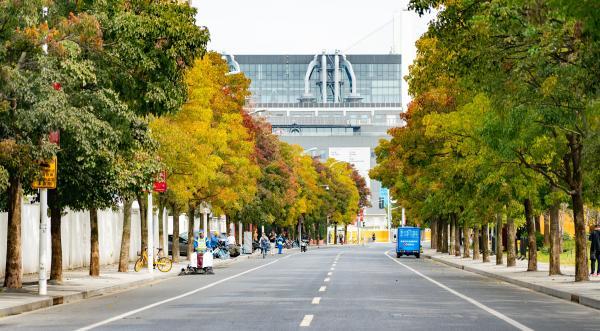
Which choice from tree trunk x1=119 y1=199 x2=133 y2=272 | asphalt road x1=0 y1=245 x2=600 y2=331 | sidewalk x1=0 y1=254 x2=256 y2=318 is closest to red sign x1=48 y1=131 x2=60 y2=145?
sidewalk x1=0 y1=254 x2=256 y2=318

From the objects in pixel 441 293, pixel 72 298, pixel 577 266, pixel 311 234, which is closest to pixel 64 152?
pixel 72 298

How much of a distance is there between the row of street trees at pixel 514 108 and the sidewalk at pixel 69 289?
1024 centimetres

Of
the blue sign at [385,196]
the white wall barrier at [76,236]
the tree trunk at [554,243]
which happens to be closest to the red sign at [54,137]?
the white wall barrier at [76,236]

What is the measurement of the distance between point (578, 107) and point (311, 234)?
124m

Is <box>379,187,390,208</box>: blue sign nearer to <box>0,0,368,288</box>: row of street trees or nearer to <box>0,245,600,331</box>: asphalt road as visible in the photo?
<box>0,245,600,331</box>: asphalt road

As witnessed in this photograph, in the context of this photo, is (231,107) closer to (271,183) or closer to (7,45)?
(271,183)

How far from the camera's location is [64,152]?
86.0 feet

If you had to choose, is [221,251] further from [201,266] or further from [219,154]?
[201,266]

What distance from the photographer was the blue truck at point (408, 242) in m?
74.5

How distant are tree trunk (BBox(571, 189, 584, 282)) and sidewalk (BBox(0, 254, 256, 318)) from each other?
13255mm

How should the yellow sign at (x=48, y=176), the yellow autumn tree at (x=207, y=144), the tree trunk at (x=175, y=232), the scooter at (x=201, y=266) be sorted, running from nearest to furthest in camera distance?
the yellow sign at (x=48, y=176), the scooter at (x=201, y=266), the yellow autumn tree at (x=207, y=144), the tree trunk at (x=175, y=232)

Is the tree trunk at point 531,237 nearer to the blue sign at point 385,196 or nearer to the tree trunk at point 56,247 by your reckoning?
the tree trunk at point 56,247

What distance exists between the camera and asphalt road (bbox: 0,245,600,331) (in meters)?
17.5

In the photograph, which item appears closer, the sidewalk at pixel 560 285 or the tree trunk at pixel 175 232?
the sidewalk at pixel 560 285
